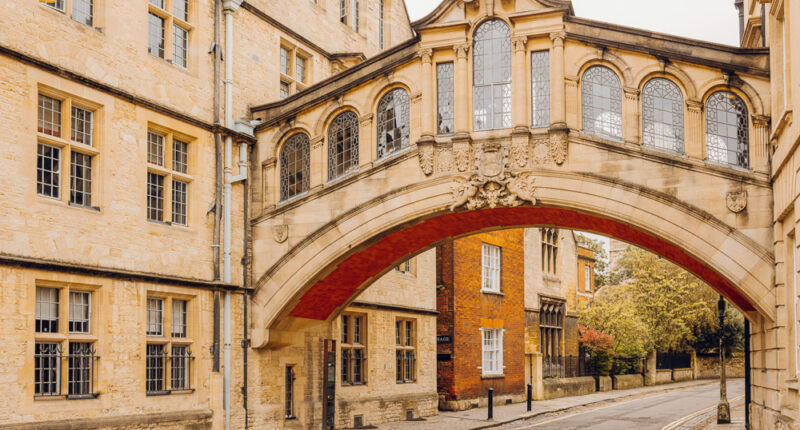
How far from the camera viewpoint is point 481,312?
30.0 meters

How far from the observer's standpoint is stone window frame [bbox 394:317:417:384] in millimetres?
24875

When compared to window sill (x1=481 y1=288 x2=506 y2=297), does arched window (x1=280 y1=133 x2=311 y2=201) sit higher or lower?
higher

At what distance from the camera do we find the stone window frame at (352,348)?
2238 centimetres

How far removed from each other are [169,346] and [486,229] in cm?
739

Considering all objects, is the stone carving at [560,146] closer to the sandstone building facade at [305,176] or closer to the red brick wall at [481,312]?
the sandstone building facade at [305,176]

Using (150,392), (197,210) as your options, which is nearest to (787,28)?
(197,210)

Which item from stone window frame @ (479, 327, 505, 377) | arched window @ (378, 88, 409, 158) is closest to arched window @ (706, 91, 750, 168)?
arched window @ (378, 88, 409, 158)

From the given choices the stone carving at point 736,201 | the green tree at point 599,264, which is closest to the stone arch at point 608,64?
the stone carving at point 736,201

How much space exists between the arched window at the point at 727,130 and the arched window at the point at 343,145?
7000 millimetres

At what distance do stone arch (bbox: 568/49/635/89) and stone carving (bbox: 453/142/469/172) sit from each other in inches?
97.8

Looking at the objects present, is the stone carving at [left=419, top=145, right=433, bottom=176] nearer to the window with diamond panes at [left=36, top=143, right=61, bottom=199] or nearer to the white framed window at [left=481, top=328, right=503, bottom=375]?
the window with diamond panes at [left=36, top=143, right=61, bottom=199]

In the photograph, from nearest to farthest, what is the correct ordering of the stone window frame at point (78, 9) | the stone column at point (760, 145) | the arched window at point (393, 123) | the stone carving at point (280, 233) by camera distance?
1. the stone window frame at point (78, 9)
2. the stone column at point (760, 145)
3. the arched window at point (393, 123)
4. the stone carving at point (280, 233)

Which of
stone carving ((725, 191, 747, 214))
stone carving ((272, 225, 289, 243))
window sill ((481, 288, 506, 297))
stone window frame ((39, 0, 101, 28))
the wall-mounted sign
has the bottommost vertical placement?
the wall-mounted sign

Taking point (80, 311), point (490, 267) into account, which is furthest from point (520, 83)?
point (490, 267)
